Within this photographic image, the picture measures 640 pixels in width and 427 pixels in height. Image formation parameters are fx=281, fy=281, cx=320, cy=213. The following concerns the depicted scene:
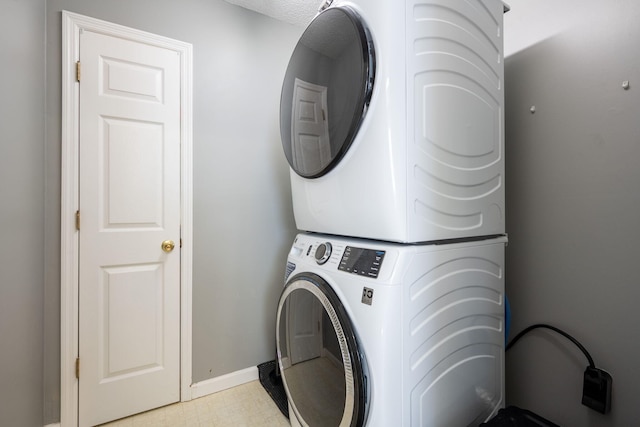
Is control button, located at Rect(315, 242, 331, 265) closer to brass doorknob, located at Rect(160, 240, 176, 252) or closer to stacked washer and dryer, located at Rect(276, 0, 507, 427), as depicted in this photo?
stacked washer and dryer, located at Rect(276, 0, 507, 427)

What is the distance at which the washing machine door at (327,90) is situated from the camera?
932mm

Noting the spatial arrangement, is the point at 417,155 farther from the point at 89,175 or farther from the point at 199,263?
the point at 89,175

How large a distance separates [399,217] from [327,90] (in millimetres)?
558

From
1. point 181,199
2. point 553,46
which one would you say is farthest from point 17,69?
point 553,46

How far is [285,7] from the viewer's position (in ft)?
6.09

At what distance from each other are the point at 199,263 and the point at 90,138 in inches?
34.7

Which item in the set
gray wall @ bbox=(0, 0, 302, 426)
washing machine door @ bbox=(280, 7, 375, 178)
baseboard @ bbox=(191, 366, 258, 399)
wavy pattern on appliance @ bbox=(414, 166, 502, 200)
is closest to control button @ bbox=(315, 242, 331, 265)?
washing machine door @ bbox=(280, 7, 375, 178)

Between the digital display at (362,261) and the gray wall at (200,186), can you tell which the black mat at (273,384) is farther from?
the digital display at (362,261)

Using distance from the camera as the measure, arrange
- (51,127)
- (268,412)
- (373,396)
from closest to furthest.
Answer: (373,396) → (51,127) → (268,412)

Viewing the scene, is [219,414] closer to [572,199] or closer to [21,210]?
[21,210]

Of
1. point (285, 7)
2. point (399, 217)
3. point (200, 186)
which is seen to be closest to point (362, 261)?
point (399, 217)

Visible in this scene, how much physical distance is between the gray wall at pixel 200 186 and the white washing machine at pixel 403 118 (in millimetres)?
773

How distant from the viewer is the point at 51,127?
1.40 metres

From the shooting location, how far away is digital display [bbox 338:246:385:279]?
911 millimetres
